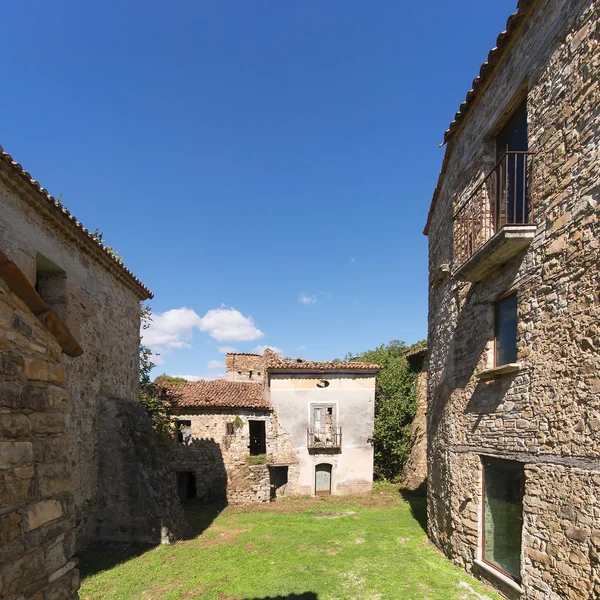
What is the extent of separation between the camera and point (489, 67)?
278 inches

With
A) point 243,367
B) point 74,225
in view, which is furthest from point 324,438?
point 74,225

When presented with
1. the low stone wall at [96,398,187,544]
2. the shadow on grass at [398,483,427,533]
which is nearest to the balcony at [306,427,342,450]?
the shadow on grass at [398,483,427,533]

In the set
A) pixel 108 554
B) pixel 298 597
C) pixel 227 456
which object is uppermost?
pixel 298 597

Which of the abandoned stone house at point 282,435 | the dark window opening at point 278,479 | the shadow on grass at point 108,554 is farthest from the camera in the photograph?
the dark window opening at point 278,479

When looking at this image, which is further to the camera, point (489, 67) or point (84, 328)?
point (84, 328)

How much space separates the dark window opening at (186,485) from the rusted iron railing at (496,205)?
1478cm

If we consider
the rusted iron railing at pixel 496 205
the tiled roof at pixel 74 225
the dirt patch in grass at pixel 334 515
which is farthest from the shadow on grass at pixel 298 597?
the tiled roof at pixel 74 225

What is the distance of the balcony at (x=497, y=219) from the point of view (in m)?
5.88

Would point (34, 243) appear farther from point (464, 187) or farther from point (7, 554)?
point (464, 187)

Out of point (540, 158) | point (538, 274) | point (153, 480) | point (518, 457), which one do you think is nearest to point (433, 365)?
point (518, 457)

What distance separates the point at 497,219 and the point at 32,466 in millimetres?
7190

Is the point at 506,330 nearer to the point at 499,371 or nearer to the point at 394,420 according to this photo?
the point at 499,371

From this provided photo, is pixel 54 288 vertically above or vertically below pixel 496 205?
below

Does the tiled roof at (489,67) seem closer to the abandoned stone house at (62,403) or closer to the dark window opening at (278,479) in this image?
the abandoned stone house at (62,403)
